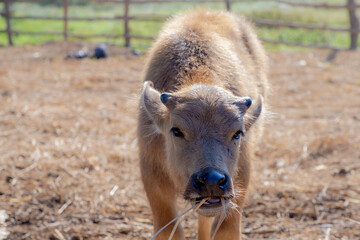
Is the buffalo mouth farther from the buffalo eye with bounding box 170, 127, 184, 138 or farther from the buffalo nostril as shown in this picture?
the buffalo eye with bounding box 170, 127, 184, 138

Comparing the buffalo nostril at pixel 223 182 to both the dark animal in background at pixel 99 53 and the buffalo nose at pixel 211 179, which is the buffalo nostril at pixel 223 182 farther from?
the dark animal in background at pixel 99 53

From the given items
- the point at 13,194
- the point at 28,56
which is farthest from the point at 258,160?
the point at 28,56

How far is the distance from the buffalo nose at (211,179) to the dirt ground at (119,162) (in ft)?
5.06

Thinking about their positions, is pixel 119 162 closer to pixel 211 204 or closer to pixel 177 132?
pixel 177 132

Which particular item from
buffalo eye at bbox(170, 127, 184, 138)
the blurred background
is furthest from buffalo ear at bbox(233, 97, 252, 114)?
the blurred background

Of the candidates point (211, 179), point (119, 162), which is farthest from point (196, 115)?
point (119, 162)

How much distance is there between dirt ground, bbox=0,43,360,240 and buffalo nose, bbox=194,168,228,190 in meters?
1.54

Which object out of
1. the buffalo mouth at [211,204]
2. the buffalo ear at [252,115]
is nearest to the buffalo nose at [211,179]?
the buffalo mouth at [211,204]

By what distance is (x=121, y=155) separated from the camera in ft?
22.1

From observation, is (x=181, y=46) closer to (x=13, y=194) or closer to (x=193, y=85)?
(x=193, y=85)

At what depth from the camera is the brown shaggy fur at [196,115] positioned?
11.1 ft

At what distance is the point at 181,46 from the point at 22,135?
13.2 feet

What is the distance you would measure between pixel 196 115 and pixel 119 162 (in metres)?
3.41

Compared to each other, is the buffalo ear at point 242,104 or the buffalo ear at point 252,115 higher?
the buffalo ear at point 242,104
